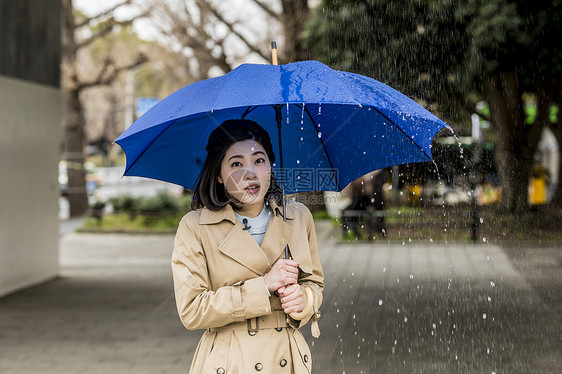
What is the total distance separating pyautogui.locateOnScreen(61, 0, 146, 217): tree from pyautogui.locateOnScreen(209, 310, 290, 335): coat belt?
17425 millimetres

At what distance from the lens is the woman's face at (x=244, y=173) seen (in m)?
2.58

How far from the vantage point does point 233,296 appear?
2.41 m

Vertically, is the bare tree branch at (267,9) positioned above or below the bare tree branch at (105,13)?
below

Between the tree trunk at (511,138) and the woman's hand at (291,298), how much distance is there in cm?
1175

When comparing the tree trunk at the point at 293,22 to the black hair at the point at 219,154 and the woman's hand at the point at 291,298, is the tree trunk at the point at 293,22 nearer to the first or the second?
the black hair at the point at 219,154

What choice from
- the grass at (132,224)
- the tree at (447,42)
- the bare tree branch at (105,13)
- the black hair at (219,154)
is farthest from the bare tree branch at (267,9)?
the black hair at (219,154)

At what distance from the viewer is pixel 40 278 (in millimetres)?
9734

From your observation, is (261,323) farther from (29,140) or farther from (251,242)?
(29,140)

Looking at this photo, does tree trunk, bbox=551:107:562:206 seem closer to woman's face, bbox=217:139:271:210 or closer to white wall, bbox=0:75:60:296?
white wall, bbox=0:75:60:296

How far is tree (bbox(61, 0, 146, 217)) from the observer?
766 inches

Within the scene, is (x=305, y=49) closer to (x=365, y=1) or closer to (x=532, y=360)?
(x=365, y=1)

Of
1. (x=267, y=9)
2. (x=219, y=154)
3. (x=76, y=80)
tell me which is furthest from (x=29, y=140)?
(x=76, y=80)

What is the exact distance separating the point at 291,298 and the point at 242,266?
0.23m

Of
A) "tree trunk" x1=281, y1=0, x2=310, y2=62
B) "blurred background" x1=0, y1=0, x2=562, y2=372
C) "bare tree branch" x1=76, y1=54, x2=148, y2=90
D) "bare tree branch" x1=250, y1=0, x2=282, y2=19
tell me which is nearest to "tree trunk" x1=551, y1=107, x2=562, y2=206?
"blurred background" x1=0, y1=0, x2=562, y2=372
